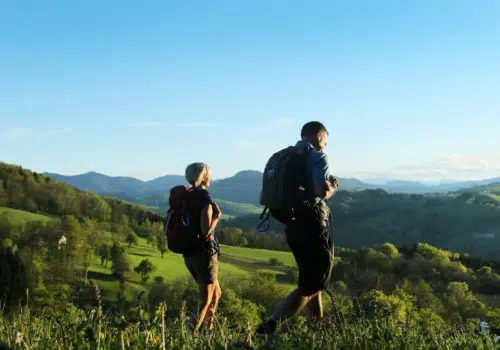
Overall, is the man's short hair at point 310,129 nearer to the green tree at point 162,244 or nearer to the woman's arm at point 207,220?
the woman's arm at point 207,220

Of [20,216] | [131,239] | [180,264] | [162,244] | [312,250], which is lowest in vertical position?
[180,264]

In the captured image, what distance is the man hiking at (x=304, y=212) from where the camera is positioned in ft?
16.1

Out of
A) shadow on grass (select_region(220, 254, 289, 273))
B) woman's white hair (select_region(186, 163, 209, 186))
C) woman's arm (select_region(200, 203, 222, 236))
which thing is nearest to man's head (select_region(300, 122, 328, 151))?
woman's arm (select_region(200, 203, 222, 236))

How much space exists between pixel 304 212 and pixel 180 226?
1593 millimetres

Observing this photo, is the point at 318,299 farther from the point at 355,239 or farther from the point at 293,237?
the point at 355,239

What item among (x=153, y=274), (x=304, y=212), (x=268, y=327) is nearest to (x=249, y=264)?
(x=153, y=274)

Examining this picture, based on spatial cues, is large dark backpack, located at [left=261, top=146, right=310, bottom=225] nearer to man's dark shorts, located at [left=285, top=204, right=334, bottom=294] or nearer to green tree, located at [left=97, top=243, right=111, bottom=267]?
man's dark shorts, located at [left=285, top=204, right=334, bottom=294]

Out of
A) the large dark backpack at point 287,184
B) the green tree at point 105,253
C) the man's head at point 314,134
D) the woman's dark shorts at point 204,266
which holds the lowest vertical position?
the green tree at point 105,253

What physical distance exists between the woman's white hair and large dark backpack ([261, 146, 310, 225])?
131 cm

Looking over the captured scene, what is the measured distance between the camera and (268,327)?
445 centimetres

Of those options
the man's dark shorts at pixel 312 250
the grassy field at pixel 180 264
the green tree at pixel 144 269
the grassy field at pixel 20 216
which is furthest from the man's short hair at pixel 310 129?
the grassy field at pixel 20 216

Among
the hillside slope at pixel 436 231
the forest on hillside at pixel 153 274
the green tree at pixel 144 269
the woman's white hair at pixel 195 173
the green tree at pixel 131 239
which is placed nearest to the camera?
the forest on hillside at pixel 153 274

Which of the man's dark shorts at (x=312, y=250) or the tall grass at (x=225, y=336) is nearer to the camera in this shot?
the tall grass at (x=225, y=336)

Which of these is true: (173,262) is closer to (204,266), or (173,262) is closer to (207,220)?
(204,266)
